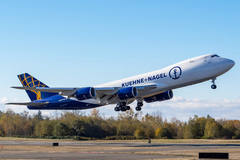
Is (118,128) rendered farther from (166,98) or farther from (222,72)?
(222,72)

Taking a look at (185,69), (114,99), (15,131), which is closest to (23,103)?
(114,99)

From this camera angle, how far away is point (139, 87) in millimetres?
50469

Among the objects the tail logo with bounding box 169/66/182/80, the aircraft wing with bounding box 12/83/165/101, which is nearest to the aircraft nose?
the tail logo with bounding box 169/66/182/80

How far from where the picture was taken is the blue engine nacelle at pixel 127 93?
49.3 metres

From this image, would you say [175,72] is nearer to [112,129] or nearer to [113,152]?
[113,152]

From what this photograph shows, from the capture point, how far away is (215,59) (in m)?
45.2

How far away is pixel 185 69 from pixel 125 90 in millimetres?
9870

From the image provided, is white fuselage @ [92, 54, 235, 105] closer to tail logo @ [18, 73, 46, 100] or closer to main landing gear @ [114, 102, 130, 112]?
main landing gear @ [114, 102, 130, 112]

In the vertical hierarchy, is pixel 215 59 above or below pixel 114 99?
above

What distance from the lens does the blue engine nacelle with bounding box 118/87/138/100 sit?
49.3 m

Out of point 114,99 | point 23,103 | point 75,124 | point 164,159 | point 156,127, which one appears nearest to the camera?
→ point 164,159

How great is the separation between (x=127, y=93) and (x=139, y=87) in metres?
2.28

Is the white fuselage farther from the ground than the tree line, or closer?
farther from the ground

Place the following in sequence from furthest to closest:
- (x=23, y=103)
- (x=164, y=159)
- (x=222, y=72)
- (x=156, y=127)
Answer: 1. (x=156, y=127)
2. (x=23, y=103)
3. (x=222, y=72)
4. (x=164, y=159)
